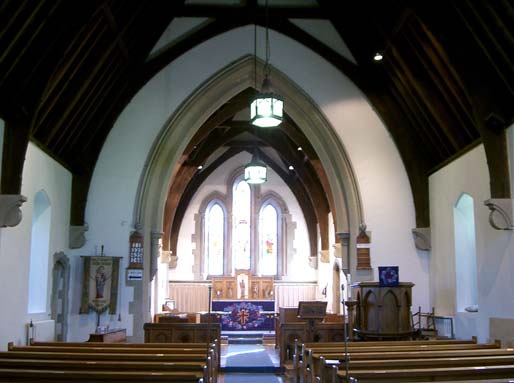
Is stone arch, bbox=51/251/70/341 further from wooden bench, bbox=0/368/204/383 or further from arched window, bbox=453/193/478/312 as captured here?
arched window, bbox=453/193/478/312

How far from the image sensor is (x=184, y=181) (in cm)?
1612

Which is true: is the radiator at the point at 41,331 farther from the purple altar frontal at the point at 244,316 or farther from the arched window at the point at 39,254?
the purple altar frontal at the point at 244,316

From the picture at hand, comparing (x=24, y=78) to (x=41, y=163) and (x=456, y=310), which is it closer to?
(x=41, y=163)

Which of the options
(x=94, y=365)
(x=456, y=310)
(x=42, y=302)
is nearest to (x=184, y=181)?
(x=42, y=302)

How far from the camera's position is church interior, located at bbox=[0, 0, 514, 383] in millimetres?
7918

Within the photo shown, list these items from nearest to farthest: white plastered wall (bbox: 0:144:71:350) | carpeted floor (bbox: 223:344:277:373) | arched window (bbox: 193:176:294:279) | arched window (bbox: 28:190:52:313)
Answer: white plastered wall (bbox: 0:144:71:350)
arched window (bbox: 28:190:52:313)
carpeted floor (bbox: 223:344:277:373)
arched window (bbox: 193:176:294:279)

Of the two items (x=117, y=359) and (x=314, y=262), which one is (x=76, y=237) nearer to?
(x=117, y=359)

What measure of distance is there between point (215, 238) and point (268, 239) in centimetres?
169

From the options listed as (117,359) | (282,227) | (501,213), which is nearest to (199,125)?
(501,213)

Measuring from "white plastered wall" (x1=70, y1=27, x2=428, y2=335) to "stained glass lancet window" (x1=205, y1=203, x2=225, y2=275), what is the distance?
8.50 metres

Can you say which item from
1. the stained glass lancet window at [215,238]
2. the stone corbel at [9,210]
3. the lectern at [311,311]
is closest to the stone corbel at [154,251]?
the lectern at [311,311]

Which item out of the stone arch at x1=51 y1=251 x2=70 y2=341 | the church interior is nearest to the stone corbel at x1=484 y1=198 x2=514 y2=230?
the church interior

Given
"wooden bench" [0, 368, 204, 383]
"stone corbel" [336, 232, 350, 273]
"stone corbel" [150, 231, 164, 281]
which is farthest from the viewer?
"stone corbel" [336, 232, 350, 273]

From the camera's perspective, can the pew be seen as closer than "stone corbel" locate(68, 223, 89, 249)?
Yes
